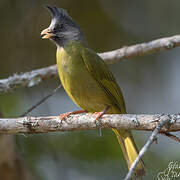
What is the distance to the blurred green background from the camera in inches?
218

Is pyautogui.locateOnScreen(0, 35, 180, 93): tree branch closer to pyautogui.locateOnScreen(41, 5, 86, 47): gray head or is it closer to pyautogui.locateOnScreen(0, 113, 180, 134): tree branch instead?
pyautogui.locateOnScreen(41, 5, 86, 47): gray head

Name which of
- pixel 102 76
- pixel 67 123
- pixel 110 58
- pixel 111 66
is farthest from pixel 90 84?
pixel 111 66

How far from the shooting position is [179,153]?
5.40 meters

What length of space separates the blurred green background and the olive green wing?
135 centimetres

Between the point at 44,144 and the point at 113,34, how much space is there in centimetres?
266

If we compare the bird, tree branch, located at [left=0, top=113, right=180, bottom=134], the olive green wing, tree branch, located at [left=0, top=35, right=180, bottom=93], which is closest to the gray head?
the bird

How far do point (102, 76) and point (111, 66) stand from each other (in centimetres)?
310

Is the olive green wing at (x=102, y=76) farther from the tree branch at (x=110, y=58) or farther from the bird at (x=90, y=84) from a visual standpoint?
the tree branch at (x=110, y=58)

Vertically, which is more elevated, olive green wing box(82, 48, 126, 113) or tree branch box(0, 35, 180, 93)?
tree branch box(0, 35, 180, 93)

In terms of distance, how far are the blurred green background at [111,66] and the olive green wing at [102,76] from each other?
135 centimetres

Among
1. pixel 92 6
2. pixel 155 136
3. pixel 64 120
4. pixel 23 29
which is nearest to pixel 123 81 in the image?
pixel 92 6

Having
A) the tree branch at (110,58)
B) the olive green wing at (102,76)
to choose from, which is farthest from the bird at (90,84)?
the tree branch at (110,58)

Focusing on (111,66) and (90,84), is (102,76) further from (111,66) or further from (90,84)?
(111,66)

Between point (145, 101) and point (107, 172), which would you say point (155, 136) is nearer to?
point (107, 172)
